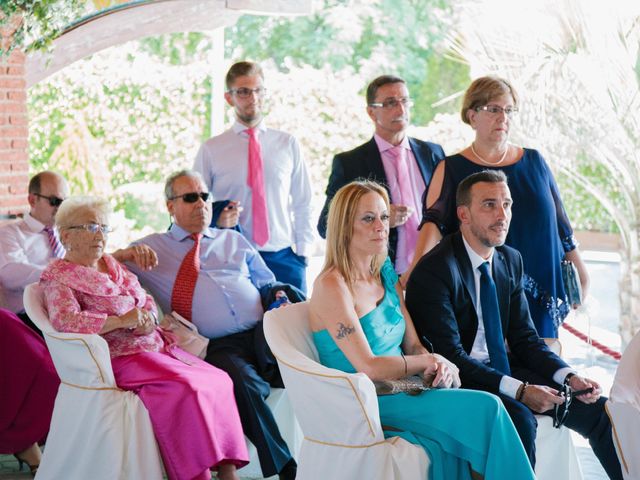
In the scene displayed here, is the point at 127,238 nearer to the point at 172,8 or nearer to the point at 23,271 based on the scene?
the point at 172,8

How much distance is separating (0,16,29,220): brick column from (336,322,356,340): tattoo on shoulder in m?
3.62

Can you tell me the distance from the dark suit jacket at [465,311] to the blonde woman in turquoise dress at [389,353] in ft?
0.28

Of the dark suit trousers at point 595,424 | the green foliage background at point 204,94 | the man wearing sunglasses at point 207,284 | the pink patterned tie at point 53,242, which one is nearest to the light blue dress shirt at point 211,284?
the man wearing sunglasses at point 207,284

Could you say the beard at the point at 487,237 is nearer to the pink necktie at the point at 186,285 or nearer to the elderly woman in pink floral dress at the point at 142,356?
the elderly woman in pink floral dress at the point at 142,356

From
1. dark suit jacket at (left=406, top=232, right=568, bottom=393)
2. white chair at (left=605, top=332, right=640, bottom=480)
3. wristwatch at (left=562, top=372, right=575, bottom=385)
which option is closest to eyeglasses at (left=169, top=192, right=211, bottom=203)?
dark suit jacket at (left=406, top=232, right=568, bottom=393)

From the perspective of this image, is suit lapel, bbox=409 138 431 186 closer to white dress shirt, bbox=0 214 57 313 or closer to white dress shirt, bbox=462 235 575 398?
white dress shirt, bbox=462 235 575 398

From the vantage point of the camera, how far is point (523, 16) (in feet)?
26.8

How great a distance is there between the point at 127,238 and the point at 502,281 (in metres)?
9.66

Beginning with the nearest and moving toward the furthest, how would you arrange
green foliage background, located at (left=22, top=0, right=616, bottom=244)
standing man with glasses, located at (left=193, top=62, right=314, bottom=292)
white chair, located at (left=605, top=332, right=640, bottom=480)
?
white chair, located at (left=605, top=332, right=640, bottom=480) < standing man with glasses, located at (left=193, top=62, right=314, bottom=292) < green foliage background, located at (left=22, top=0, right=616, bottom=244)

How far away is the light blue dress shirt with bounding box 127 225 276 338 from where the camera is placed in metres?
4.68

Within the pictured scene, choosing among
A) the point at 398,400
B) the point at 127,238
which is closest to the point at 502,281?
the point at 398,400

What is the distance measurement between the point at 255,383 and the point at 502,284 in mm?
1172

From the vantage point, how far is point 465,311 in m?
3.94

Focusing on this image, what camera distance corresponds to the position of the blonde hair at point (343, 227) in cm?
370
